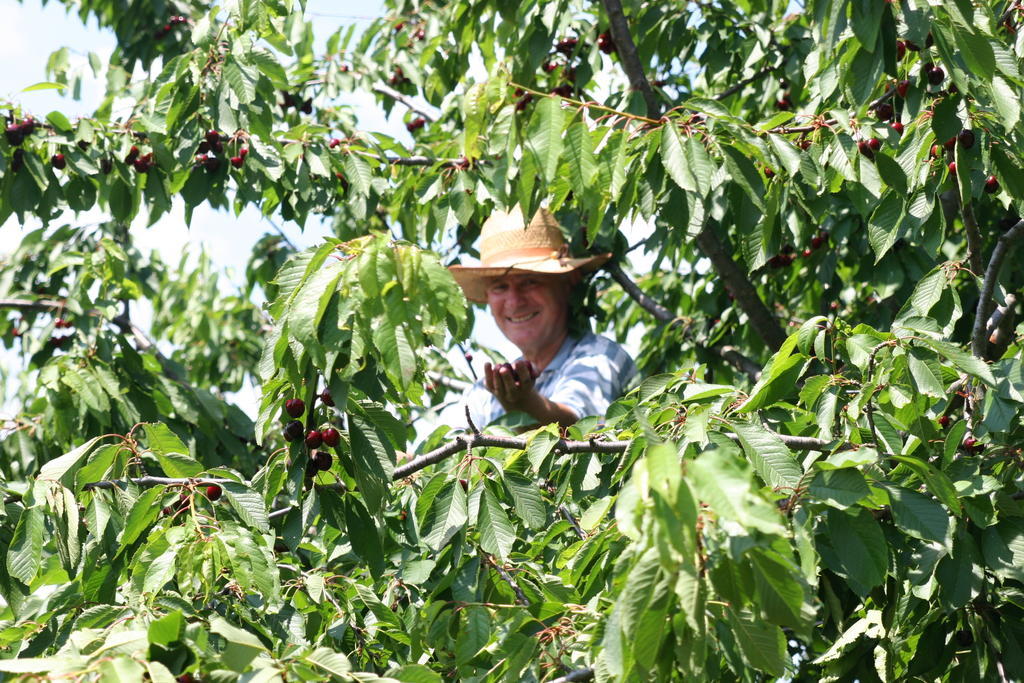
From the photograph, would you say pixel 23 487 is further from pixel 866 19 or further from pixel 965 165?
pixel 965 165

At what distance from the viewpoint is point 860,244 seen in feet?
14.0

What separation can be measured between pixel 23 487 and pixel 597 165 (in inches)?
56.1

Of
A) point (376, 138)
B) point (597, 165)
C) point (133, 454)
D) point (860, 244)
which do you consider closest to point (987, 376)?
point (597, 165)

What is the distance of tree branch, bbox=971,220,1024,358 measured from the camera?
2678 millimetres

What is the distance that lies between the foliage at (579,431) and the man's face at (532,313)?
410mm

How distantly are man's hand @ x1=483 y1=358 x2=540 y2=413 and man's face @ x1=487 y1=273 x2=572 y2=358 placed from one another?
1.31 meters

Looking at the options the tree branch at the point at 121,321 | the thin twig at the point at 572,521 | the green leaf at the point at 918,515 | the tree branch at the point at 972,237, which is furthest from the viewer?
the tree branch at the point at 121,321

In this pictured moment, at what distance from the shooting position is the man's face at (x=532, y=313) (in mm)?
4402

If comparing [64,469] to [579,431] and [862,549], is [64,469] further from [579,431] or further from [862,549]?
[862,549]

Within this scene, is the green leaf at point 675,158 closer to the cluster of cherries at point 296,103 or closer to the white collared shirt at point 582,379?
the white collared shirt at point 582,379

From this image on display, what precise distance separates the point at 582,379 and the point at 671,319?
926mm

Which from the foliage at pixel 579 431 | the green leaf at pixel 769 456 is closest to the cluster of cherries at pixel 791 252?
the foliage at pixel 579 431

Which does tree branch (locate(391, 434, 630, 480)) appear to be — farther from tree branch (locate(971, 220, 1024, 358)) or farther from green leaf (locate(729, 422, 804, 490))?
tree branch (locate(971, 220, 1024, 358))

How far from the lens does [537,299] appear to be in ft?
14.4
